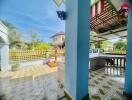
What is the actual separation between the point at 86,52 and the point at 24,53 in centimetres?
707

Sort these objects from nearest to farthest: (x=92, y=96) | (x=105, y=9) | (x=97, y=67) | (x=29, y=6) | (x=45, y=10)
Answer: (x=92, y=96), (x=105, y=9), (x=97, y=67), (x=29, y=6), (x=45, y=10)

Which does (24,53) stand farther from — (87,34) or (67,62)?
(87,34)

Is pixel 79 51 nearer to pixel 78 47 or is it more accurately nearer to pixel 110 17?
pixel 78 47

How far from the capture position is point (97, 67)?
627 cm

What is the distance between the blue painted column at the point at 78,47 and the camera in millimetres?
2525

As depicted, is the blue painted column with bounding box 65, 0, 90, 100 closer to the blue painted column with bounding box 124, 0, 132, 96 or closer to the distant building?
the blue painted column with bounding box 124, 0, 132, 96

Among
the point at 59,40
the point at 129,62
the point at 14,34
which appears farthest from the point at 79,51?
the point at 59,40

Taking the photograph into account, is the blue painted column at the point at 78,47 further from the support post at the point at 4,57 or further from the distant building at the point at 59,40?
the distant building at the point at 59,40

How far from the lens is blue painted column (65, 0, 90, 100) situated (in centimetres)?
253

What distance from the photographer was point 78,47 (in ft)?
8.27

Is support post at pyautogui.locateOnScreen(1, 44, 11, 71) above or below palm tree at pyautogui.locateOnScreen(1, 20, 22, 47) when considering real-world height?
below

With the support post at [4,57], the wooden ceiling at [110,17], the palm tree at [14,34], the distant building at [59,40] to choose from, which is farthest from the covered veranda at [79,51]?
the palm tree at [14,34]

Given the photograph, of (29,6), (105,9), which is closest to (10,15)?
(29,6)

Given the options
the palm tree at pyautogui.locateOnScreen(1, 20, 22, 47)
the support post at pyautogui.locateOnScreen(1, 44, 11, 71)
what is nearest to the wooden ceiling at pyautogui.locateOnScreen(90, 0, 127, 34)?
the support post at pyautogui.locateOnScreen(1, 44, 11, 71)
